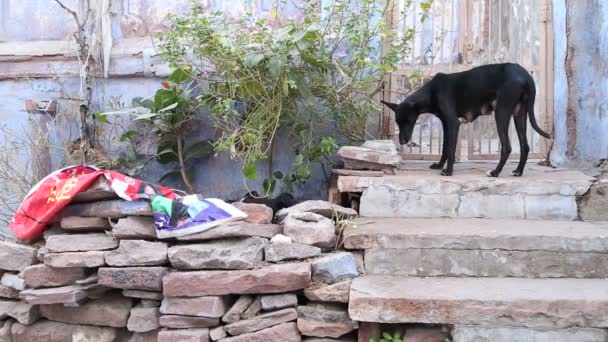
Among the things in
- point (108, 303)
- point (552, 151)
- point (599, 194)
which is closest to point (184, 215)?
point (108, 303)

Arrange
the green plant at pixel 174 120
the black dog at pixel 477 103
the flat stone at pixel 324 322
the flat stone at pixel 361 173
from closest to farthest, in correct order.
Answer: the flat stone at pixel 324 322, the flat stone at pixel 361 173, the black dog at pixel 477 103, the green plant at pixel 174 120

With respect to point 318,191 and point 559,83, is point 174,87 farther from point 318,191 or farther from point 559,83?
point 559,83

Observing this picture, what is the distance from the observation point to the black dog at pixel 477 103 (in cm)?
414

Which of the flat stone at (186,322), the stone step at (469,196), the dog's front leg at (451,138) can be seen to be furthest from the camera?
the dog's front leg at (451,138)

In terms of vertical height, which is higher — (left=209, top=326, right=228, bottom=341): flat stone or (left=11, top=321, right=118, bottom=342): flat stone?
(left=209, top=326, right=228, bottom=341): flat stone

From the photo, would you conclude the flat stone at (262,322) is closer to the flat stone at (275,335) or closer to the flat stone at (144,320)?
the flat stone at (275,335)

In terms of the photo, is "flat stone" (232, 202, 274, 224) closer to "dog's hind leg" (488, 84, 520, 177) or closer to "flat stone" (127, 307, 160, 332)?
"flat stone" (127, 307, 160, 332)

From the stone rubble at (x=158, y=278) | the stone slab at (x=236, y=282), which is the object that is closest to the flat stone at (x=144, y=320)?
the stone rubble at (x=158, y=278)

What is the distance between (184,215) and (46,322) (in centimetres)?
116

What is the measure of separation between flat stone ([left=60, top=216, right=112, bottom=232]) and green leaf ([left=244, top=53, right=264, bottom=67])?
5.03 ft

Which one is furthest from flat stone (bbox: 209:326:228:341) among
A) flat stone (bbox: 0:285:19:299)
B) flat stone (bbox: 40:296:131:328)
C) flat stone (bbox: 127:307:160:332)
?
flat stone (bbox: 0:285:19:299)

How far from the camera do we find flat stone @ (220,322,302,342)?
2979 millimetres

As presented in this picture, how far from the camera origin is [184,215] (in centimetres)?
324

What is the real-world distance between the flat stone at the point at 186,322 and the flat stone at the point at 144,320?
121 mm
